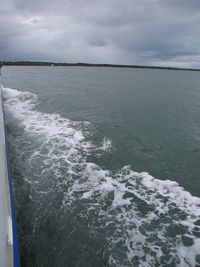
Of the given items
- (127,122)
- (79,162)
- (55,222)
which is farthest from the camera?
(127,122)

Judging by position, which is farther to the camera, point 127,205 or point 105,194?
point 105,194

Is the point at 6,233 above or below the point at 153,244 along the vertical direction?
above

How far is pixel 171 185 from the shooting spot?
33.7ft

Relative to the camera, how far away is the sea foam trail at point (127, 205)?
22.4 feet

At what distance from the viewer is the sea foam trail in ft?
22.4

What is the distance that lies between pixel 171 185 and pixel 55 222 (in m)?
6.00

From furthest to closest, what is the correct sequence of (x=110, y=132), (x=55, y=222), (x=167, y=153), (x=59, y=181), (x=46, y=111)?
(x=46, y=111) → (x=110, y=132) → (x=167, y=153) → (x=59, y=181) → (x=55, y=222)

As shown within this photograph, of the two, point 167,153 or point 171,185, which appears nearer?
point 171,185

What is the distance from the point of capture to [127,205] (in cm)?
884

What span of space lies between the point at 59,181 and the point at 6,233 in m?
4.54

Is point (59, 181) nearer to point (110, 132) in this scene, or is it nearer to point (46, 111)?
point (110, 132)

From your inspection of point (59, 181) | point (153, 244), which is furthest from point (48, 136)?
point (153, 244)

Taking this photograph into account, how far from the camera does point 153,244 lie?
7051 mm

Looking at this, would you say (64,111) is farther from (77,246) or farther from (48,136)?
(77,246)
